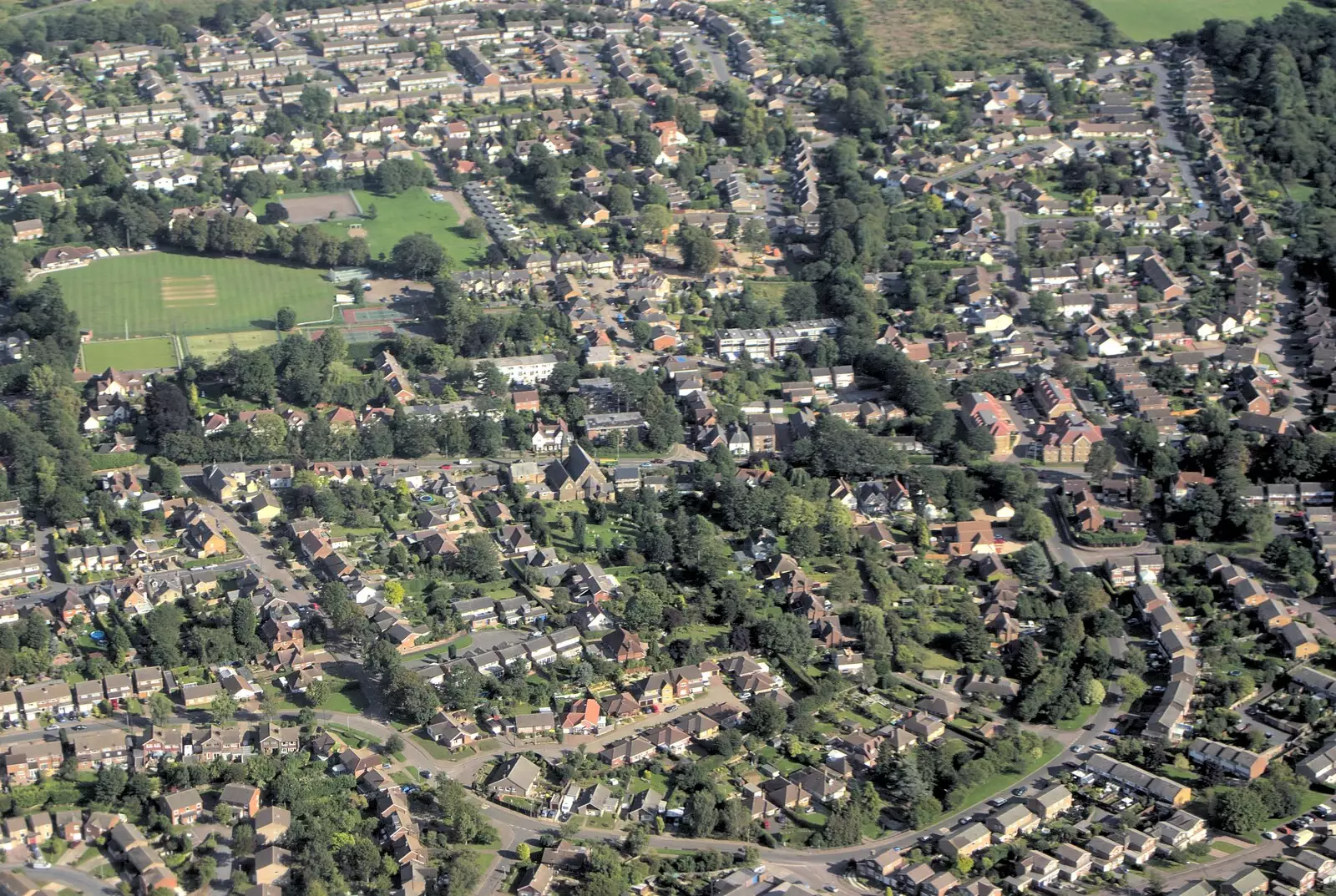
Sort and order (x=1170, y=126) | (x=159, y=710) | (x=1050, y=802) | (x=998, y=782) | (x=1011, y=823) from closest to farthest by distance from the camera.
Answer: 1. (x=1011, y=823)
2. (x=1050, y=802)
3. (x=998, y=782)
4. (x=159, y=710)
5. (x=1170, y=126)

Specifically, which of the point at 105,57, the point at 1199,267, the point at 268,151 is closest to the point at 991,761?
the point at 1199,267

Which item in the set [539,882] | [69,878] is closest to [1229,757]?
[539,882]

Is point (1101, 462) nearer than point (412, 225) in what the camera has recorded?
Yes

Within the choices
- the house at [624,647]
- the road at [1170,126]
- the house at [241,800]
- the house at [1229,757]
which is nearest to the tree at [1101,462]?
the house at [1229,757]

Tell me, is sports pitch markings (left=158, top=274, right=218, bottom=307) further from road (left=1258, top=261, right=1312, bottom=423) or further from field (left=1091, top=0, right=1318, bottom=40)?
field (left=1091, top=0, right=1318, bottom=40)

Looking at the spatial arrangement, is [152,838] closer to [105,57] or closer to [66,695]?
[66,695]

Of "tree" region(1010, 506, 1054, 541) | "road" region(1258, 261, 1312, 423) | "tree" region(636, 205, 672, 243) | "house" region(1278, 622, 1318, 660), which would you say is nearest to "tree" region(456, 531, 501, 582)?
"tree" region(1010, 506, 1054, 541)

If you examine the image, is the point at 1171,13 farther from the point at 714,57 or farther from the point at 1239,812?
the point at 1239,812
